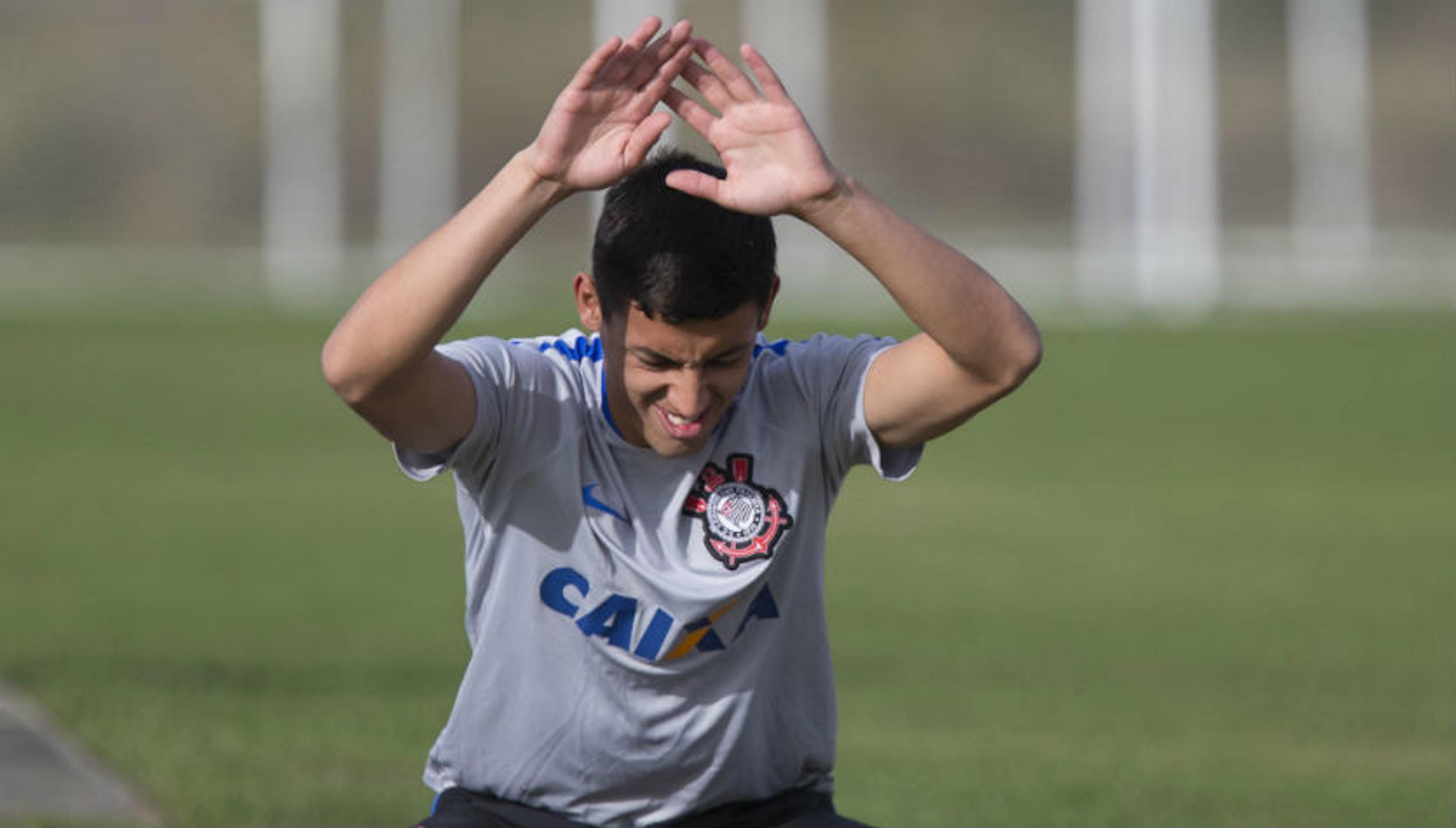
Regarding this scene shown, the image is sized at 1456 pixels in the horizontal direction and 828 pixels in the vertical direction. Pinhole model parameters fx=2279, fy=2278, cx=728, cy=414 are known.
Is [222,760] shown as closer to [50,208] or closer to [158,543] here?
[158,543]

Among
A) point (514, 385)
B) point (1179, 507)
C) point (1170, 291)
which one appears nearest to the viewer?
point (514, 385)

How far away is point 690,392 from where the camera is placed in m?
4.49

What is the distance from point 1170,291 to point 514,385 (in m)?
33.1

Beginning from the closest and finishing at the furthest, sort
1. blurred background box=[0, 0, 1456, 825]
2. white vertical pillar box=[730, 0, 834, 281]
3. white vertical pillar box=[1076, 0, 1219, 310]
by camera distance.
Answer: blurred background box=[0, 0, 1456, 825], white vertical pillar box=[1076, 0, 1219, 310], white vertical pillar box=[730, 0, 834, 281]

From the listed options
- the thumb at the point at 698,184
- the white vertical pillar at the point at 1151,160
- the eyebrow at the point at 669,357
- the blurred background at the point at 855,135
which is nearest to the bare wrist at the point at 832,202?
the thumb at the point at 698,184

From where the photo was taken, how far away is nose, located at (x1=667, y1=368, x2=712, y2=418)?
4488 mm

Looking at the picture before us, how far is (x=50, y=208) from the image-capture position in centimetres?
4431

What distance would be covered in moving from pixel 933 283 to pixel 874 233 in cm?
16

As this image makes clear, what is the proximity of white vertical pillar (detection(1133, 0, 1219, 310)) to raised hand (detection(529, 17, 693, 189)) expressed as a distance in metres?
33.3

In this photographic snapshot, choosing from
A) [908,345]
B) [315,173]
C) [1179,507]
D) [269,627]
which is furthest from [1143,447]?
[315,173]

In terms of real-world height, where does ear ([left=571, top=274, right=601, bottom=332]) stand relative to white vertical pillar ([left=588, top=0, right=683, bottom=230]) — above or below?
below

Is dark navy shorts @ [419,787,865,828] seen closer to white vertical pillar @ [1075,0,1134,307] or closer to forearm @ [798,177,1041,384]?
forearm @ [798,177,1041,384]

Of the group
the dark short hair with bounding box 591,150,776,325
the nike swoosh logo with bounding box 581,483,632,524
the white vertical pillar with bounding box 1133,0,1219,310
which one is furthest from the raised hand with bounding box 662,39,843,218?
the white vertical pillar with bounding box 1133,0,1219,310

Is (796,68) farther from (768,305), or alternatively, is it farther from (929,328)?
(929,328)
